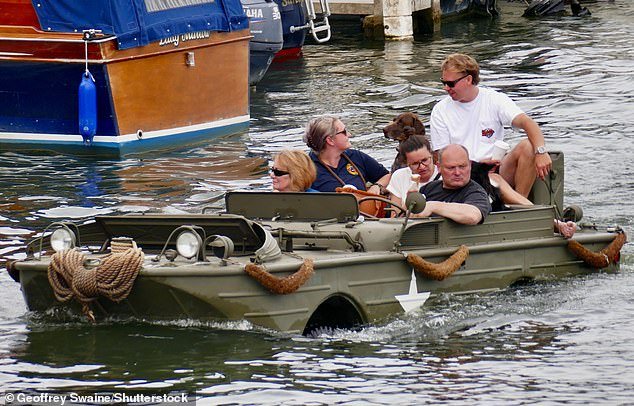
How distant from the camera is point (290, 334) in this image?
8.20 metres

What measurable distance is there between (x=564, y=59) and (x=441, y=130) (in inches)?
573

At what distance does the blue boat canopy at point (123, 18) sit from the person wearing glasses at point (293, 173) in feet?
27.1

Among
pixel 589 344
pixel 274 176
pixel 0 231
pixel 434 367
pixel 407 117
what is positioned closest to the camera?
pixel 434 367

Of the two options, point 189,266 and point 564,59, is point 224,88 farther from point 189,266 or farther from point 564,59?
point 189,266

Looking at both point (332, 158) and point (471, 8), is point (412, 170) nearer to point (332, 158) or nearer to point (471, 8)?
point (332, 158)

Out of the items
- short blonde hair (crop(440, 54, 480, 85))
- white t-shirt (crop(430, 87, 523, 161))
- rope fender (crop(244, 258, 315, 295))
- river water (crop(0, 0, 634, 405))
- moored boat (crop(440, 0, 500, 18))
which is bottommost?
river water (crop(0, 0, 634, 405))

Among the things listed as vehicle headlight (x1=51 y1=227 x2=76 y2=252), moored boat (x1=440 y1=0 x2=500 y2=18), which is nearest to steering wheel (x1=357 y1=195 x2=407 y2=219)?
vehicle headlight (x1=51 y1=227 x2=76 y2=252)

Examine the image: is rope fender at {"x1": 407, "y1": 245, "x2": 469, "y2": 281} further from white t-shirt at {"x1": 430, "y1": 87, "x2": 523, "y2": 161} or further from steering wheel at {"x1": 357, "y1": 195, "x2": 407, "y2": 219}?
white t-shirt at {"x1": 430, "y1": 87, "x2": 523, "y2": 161}

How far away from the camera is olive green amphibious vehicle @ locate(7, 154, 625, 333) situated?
26.0 ft

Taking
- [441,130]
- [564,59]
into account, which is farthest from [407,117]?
[564,59]

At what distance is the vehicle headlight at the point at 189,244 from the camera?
8.00 metres

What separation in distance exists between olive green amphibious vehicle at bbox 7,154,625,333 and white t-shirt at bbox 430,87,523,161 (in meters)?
0.80

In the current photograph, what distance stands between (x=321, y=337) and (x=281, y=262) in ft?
2.26

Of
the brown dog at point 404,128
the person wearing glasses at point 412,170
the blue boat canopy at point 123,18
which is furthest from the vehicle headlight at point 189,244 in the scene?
the blue boat canopy at point 123,18
